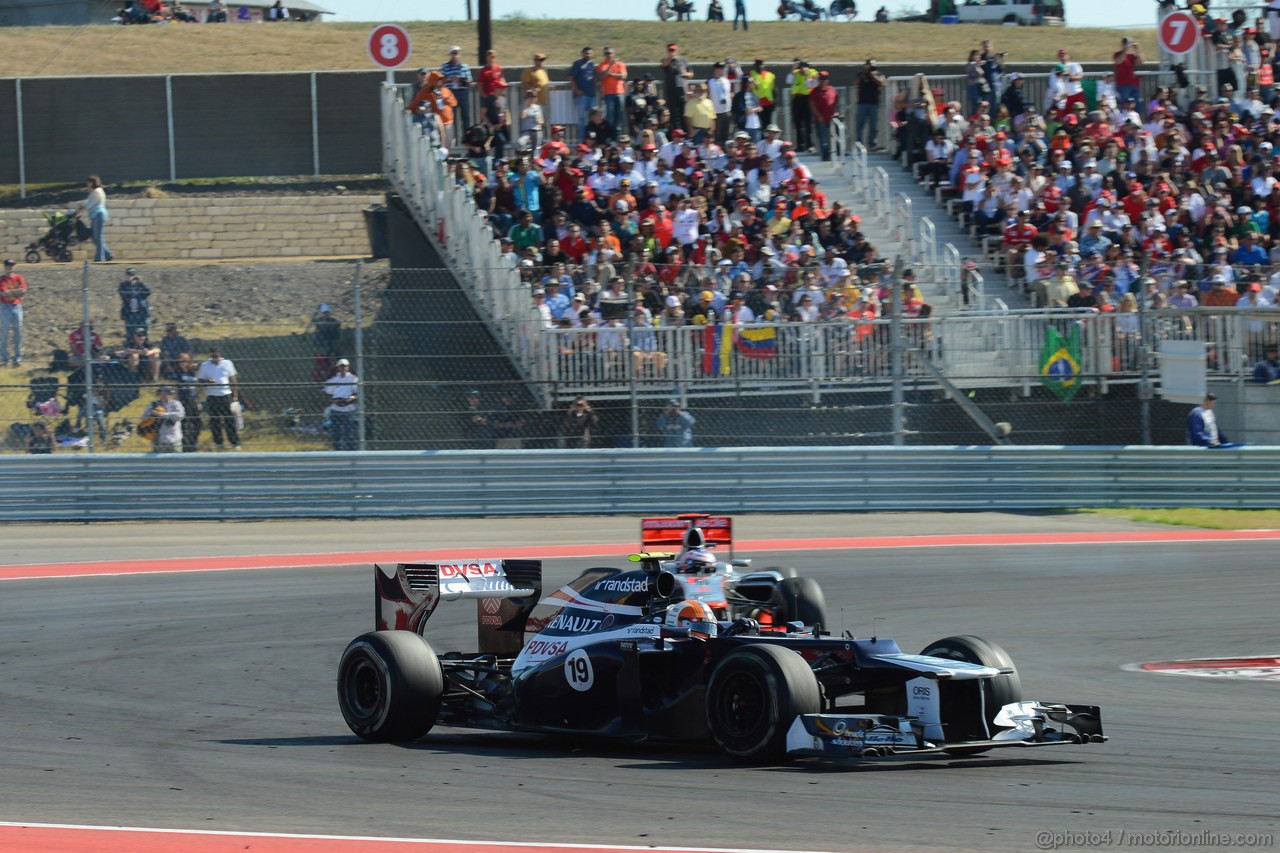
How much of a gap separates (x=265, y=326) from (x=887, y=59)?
26688mm

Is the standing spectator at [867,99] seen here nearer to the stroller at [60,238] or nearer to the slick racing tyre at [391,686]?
the stroller at [60,238]

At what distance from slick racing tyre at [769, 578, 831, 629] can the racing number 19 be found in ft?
5.43

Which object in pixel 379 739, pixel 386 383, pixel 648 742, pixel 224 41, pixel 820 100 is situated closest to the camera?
pixel 648 742

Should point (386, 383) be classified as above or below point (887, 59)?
below

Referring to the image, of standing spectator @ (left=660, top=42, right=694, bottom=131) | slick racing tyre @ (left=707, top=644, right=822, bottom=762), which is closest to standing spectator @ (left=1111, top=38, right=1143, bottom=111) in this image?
standing spectator @ (left=660, top=42, right=694, bottom=131)

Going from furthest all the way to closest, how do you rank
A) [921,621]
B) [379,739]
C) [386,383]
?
[386,383] < [921,621] < [379,739]

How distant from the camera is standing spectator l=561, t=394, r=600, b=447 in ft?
62.8

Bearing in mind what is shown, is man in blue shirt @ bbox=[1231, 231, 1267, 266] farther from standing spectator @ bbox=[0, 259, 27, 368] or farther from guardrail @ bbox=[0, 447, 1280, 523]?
standing spectator @ bbox=[0, 259, 27, 368]

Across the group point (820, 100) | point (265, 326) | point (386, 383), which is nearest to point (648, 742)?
point (386, 383)

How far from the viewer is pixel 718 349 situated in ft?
62.5

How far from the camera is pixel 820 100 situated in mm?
27719

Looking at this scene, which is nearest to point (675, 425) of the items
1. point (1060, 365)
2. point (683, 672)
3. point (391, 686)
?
point (1060, 365)

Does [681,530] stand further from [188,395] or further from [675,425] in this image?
[188,395]

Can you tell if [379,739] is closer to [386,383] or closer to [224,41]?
[386,383]
